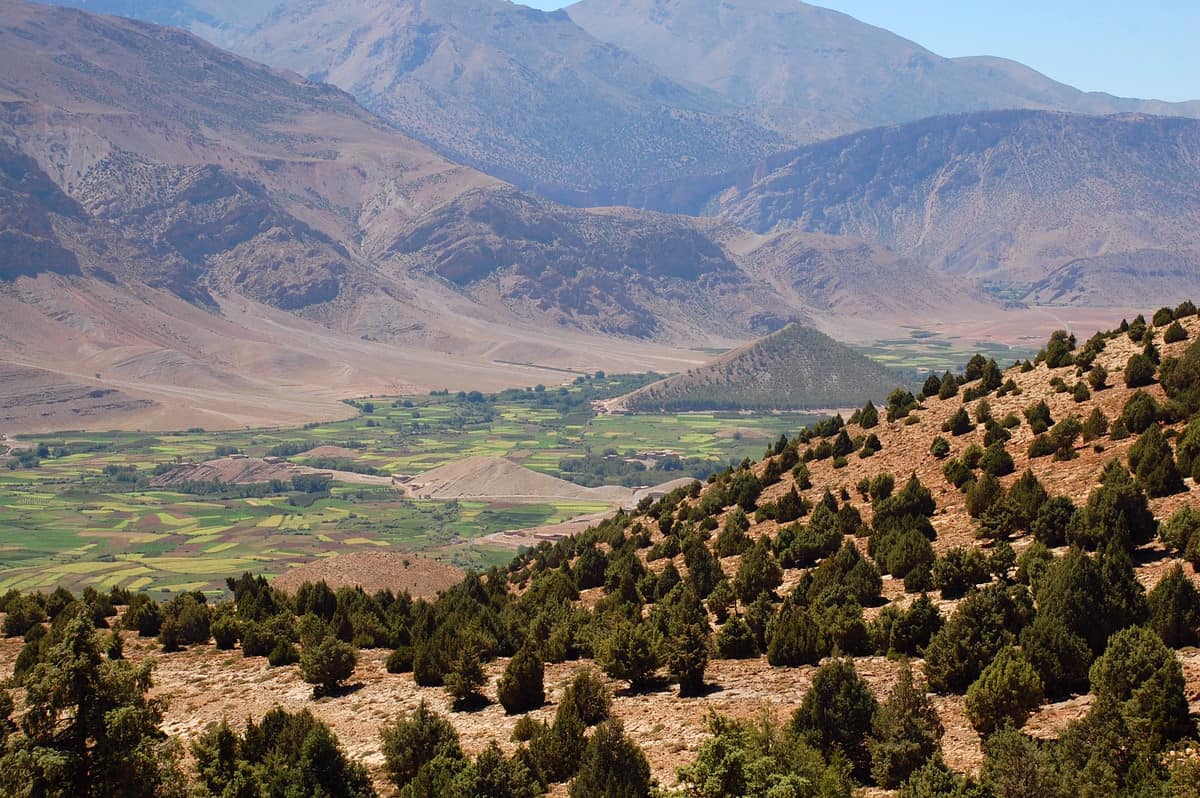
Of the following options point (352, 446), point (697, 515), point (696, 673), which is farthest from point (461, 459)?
point (696, 673)

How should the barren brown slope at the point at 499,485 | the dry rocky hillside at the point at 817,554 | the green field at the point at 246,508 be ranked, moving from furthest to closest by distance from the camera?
the barren brown slope at the point at 499,485 → the green field at the point at 246,508 → the dry rocky hillside at the point at 817,554

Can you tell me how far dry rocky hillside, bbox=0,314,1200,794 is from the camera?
26.2 metres

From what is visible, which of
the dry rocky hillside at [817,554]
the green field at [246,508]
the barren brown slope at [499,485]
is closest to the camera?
the dry rocky hillside at [817,554]

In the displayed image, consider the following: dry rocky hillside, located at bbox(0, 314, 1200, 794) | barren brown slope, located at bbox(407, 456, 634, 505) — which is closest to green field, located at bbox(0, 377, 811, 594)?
barren brown slope, located at bbox(407, 456, 634, 505)

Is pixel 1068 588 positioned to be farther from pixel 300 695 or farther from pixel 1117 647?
pixel 300 695

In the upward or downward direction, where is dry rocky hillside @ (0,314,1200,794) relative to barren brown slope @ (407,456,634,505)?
upward

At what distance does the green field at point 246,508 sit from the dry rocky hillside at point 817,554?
58.7 meters

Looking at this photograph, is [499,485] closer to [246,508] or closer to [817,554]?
[246,508]

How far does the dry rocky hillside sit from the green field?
58.7 m

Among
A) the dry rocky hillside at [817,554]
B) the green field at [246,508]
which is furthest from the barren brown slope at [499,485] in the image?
the dry rocky hillside at [817,554]

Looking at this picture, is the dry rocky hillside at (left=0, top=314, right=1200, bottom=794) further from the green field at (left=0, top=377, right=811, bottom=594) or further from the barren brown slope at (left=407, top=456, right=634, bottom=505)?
the barren brown slope at (left=407, top=456, right=634, bottom=505)

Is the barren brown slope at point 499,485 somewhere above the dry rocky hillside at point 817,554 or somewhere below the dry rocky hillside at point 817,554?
below

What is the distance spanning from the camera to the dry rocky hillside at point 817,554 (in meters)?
26.2

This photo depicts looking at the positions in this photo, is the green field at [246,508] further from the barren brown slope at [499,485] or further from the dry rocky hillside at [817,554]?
the dry rocky hillside at [817,554]
